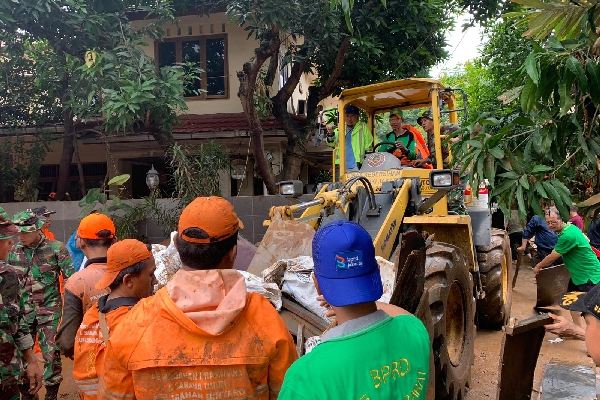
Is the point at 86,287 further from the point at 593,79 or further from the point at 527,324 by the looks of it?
the point at 593,79

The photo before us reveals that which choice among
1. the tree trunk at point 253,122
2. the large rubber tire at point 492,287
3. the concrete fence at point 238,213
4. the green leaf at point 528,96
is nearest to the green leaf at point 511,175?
the green leaf at point 528,96

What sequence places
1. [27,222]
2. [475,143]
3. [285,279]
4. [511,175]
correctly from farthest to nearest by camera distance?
[27,222], [285,279], [475,143], [511,175]

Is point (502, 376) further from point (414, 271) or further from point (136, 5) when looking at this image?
point (136, 5)

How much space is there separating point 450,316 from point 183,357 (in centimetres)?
361

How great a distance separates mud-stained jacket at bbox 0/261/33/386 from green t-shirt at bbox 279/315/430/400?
2415 mm

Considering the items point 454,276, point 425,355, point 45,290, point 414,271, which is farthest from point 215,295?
point 45,290

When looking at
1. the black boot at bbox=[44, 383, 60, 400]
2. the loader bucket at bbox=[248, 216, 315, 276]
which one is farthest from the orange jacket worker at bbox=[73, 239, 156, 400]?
the black boot at bbox=[44, 383, 60, 400]

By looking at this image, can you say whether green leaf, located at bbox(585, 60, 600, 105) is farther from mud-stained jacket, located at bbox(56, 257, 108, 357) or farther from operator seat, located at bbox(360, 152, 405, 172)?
operator seat, located at bbox(360, 152, 405, 172)

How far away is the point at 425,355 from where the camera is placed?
5.99 feet

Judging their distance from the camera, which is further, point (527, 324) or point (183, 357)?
point (527, 324)

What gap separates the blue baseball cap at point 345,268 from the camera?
173 centimetres

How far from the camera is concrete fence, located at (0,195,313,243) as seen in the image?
10.1 m

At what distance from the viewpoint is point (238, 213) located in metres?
10.2

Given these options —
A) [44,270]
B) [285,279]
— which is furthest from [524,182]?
[44,270]
